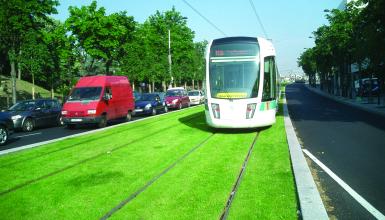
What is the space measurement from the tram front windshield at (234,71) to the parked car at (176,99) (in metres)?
18.0

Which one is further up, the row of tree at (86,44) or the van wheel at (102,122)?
the row of tree at (86,44)

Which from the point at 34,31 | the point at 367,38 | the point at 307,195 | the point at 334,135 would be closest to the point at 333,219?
the point at 307,195

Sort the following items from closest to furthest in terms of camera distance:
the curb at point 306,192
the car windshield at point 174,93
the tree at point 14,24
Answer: the curb at point 306,192 < the tree at point 14,24 < the car windshield at point 174,93

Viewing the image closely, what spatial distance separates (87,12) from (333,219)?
147 feet

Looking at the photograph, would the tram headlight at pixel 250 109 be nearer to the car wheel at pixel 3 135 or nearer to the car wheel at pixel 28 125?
the car wheel at pixel 3 135

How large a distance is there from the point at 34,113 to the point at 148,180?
13831 mm

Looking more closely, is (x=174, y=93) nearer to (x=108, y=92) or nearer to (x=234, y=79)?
(x=108, y=92)

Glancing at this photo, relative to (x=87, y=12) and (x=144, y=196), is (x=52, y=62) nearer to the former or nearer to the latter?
(x=87, y=12)

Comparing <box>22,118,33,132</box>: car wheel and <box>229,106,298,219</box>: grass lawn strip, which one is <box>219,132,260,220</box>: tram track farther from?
<box>22,118,33,132</box>: car wheel

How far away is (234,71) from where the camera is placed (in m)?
14.5

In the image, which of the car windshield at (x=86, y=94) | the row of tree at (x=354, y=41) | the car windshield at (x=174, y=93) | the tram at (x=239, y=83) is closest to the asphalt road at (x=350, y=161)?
the tram at (x=239, y=83)

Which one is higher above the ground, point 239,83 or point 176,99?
point 239,83

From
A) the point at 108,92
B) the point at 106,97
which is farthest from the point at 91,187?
the point at 108,92

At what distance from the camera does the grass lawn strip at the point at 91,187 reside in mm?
5841
